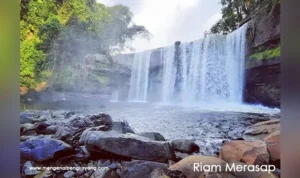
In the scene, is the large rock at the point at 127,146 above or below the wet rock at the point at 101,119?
below

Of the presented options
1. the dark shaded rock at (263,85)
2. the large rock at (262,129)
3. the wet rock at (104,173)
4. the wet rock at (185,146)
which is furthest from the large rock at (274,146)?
the wet rock at (104,173)

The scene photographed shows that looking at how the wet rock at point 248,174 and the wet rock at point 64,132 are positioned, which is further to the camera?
the wet rock at point 64,132

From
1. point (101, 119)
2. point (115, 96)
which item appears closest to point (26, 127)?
point (101, 119)

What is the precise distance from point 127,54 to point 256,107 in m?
0.87

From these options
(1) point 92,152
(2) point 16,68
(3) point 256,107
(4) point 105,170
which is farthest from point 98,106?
(3) point 256,107

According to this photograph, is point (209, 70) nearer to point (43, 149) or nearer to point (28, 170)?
point (43, 149)

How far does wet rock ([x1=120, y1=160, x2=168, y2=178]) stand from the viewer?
1755 mm

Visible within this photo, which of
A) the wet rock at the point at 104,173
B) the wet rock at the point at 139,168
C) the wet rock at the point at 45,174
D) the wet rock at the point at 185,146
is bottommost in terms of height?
the wet rock at the point at 45,174

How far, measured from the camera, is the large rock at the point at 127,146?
5.76 ft

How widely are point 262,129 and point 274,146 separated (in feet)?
0.41

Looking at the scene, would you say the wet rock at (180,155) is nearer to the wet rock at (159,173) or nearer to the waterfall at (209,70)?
the wet rock at (159,173)

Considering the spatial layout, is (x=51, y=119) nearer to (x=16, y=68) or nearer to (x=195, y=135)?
(x=16, y=68)

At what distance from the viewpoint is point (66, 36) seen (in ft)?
5.84

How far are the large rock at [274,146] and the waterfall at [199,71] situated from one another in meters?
0.28
